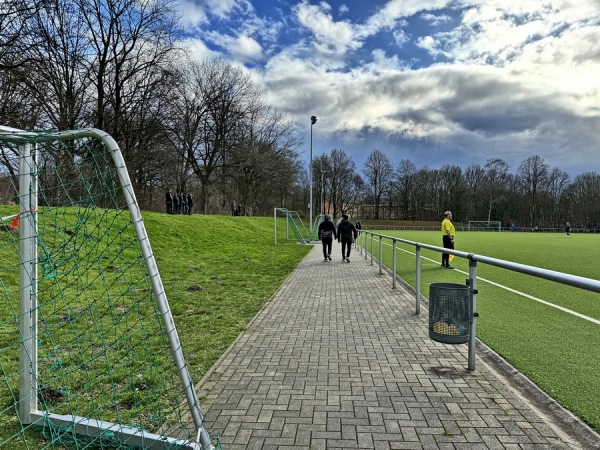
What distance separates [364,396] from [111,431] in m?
1.94

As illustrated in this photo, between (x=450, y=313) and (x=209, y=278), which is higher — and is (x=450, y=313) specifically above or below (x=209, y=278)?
above

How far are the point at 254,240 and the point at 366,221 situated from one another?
55.4 m

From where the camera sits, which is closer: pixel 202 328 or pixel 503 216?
pixel 202 328

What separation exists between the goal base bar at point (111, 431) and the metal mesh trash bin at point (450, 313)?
2.55m

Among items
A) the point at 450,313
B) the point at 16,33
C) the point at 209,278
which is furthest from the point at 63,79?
the point at 450,313

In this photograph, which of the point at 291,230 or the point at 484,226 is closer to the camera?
the point at 291,230

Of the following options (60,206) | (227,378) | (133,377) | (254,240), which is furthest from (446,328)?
(254,240)

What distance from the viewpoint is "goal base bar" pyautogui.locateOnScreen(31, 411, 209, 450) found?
102 inches

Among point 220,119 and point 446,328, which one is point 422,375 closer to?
point 446,328

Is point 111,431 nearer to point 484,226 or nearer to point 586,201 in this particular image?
point 484,226

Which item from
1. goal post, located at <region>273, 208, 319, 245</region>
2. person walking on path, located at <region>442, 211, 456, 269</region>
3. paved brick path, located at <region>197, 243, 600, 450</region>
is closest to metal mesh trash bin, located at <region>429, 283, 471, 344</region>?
paved brick path, located at <region>197, 243, 600, 450</region>

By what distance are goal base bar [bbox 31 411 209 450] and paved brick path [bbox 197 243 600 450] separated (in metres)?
0.35

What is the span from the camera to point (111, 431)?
2.74 meters

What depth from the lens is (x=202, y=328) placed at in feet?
18.2
